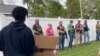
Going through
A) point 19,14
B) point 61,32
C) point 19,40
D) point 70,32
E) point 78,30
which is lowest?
point 78,30

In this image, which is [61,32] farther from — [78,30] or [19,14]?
[19,14]

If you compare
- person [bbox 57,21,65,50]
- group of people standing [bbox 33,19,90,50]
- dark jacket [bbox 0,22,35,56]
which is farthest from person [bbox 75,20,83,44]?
dark jacket [bbox 0,22,35,56]

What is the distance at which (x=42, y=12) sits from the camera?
6200 centimetres

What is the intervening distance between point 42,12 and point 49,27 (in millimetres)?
43244

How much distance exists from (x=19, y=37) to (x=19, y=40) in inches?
1.7

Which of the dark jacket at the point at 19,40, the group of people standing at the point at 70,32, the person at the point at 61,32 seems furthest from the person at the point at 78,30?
the dark jacket at the point at 19,40

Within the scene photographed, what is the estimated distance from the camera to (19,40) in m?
5.54

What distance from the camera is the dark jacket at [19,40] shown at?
5523 mm

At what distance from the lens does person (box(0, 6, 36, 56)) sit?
5.52 m

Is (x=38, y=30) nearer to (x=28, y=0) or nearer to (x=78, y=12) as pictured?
(x=28, y=0)

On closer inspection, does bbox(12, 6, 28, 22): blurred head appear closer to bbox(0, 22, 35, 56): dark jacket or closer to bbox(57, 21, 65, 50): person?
bbox(0, 22, 35, 56): dark jacket

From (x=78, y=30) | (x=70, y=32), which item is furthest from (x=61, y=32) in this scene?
(x=78, y=30)

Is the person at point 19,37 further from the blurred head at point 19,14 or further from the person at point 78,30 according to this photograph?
the person at point 78,30

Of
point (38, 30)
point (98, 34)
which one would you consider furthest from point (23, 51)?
point (98, 34)
